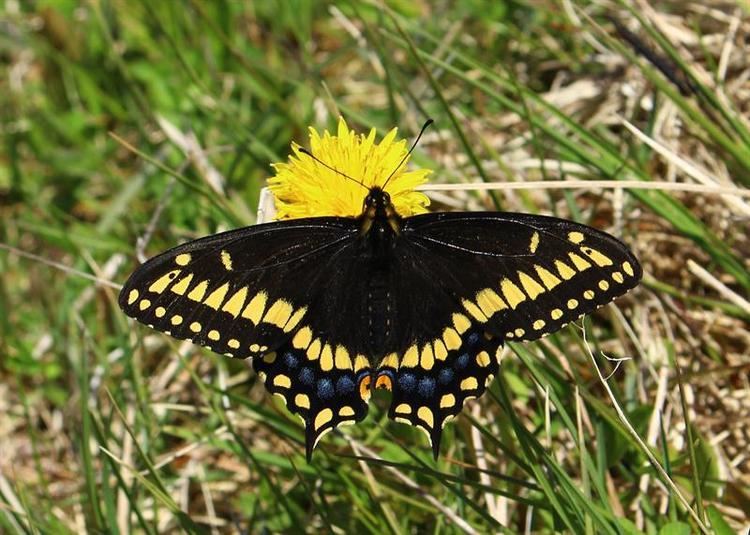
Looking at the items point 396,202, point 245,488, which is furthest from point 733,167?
point 245,488

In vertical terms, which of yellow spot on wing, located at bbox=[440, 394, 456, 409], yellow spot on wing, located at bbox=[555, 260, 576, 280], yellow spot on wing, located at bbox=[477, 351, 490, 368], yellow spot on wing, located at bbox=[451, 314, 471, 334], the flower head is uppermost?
the flower head

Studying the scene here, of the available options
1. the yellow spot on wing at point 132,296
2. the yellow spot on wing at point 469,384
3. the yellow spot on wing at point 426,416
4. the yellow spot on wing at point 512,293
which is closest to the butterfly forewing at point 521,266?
the yellow spot on wing at point 512,293

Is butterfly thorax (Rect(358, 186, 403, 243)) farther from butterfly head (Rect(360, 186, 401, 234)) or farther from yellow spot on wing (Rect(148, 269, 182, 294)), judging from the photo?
yellow spot on wing (Rect(148, 269, 182, 294))

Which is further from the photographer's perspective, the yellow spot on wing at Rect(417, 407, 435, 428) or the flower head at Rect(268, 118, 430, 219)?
the flower head at Rect(268, 118, 430, 219)

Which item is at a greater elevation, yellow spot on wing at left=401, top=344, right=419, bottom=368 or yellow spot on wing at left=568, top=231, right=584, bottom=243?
yellow spot on wing at left=568, top=231, right=584, bottom=243

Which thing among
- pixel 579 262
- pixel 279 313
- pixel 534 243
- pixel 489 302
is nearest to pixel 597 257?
pixel 579 262

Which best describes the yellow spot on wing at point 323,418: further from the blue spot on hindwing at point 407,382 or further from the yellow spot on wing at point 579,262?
the yellow spot on wing at point 579,262

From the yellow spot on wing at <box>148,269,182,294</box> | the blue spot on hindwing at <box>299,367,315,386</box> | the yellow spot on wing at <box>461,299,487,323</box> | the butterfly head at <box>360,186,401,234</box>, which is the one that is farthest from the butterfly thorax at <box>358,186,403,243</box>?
the yellow spot on wing at <box>148,269,182,294</box>
